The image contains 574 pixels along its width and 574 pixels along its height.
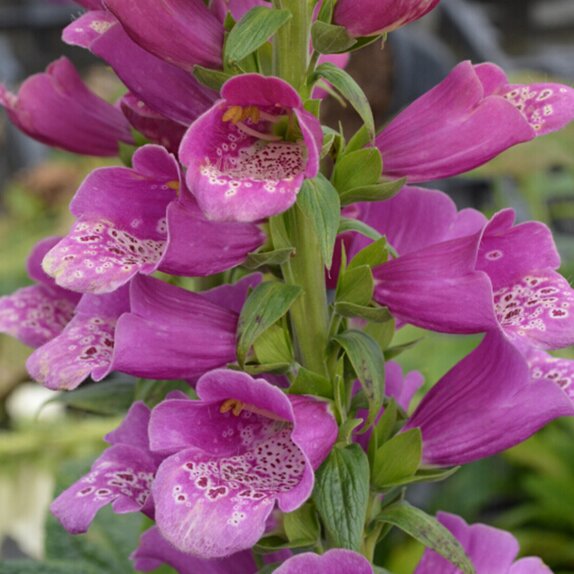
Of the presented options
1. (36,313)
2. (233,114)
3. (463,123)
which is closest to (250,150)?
(233,114)

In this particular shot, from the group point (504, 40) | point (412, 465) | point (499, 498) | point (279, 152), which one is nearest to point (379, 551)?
point (499, 498)

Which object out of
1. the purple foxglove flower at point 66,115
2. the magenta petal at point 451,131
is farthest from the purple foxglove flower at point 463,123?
the purple foxglove flower at point 66,115

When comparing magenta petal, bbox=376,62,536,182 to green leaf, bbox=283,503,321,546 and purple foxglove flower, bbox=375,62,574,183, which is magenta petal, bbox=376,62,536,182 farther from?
green leaf, bbox=283,503,321,546

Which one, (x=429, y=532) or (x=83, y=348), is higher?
(x=83, y=348)

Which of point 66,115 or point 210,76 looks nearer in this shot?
point 210,76

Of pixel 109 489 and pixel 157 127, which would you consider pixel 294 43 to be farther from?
pixel 109 489

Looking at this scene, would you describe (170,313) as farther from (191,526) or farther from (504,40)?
(504,40)
